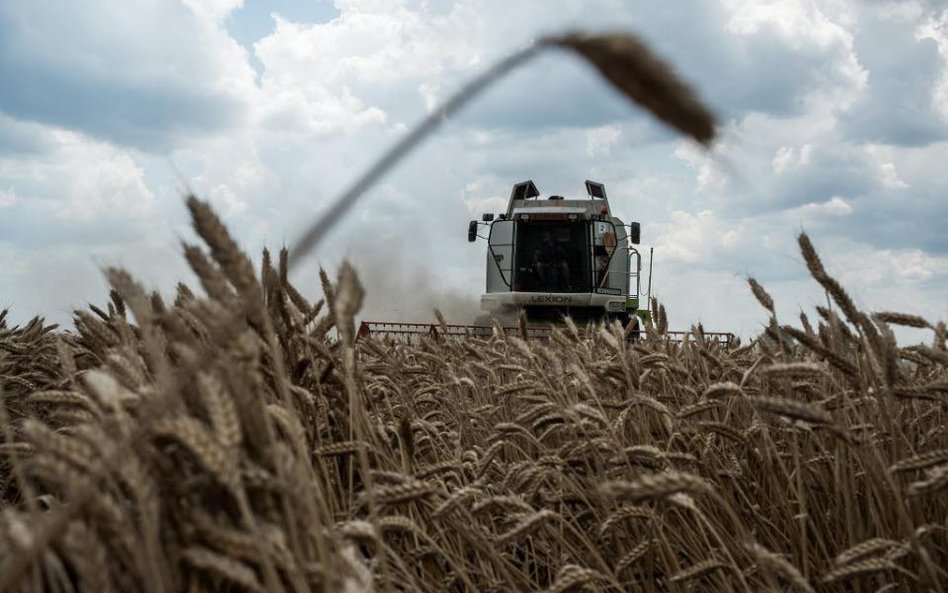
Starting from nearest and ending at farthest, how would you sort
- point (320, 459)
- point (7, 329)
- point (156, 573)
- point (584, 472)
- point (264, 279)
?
point (156, 573) → point (320, 459) → point (264, 279) → point (584, 472) → point (7, 329)

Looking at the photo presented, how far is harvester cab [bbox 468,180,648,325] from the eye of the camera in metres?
17.9

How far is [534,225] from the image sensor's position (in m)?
18.5

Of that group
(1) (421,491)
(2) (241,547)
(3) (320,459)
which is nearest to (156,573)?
(2) (241,547)

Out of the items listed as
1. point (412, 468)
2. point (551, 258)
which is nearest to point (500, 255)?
point (551, 258)

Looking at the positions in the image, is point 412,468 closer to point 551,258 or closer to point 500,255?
point 551,258

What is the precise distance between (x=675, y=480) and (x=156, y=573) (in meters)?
0.98

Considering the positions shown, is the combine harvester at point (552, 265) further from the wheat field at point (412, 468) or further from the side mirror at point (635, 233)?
the wheat field at point (412, 468)

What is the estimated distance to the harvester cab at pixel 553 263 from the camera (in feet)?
58.9

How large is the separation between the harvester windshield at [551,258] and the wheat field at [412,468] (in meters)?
12.3

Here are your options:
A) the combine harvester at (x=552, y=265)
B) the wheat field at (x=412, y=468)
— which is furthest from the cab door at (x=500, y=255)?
the wheat field at (x=412, y=468)

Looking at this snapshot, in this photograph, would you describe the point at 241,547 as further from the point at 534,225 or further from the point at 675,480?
the point at 534,225

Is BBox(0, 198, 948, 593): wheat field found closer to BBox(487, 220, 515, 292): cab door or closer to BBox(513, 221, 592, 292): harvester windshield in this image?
BBox(513, 221, 592, 292): harvester windshield

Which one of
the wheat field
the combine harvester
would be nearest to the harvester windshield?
the combine harvester

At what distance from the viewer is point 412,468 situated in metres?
3.31
